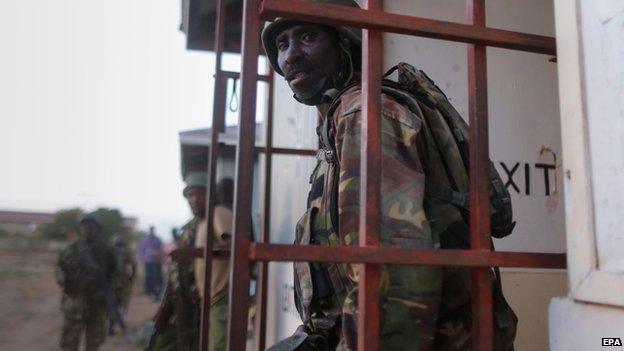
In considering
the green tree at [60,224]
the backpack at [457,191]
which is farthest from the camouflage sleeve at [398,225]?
the green tree at [60,224]

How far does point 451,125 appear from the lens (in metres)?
1.24

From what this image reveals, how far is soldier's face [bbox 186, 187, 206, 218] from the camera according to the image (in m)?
4.34

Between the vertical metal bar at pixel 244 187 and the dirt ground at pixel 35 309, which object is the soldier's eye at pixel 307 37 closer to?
the vertical metal bar at pixel 244 187

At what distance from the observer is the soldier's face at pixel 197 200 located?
4336mm

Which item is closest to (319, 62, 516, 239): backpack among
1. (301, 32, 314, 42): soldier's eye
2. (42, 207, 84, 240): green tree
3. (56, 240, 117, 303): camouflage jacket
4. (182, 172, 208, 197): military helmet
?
(301, 32, 314, 42): soldier's eye

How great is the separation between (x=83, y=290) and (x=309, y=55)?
17.7 feet

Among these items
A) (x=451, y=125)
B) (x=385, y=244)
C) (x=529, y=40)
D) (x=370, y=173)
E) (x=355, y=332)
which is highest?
(x=529, y=40)

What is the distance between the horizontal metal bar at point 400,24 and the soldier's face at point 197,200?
137 inches

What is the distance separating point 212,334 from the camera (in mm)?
3662

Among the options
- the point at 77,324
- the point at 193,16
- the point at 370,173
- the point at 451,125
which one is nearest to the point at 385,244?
the point at 370,173

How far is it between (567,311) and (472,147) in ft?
1.23

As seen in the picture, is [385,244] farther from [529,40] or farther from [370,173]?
[529,40]

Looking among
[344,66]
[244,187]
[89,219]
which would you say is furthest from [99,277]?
[244,187]

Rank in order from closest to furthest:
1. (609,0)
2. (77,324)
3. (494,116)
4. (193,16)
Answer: (609,0) → (494,116) → (193,16) → (77,324)
